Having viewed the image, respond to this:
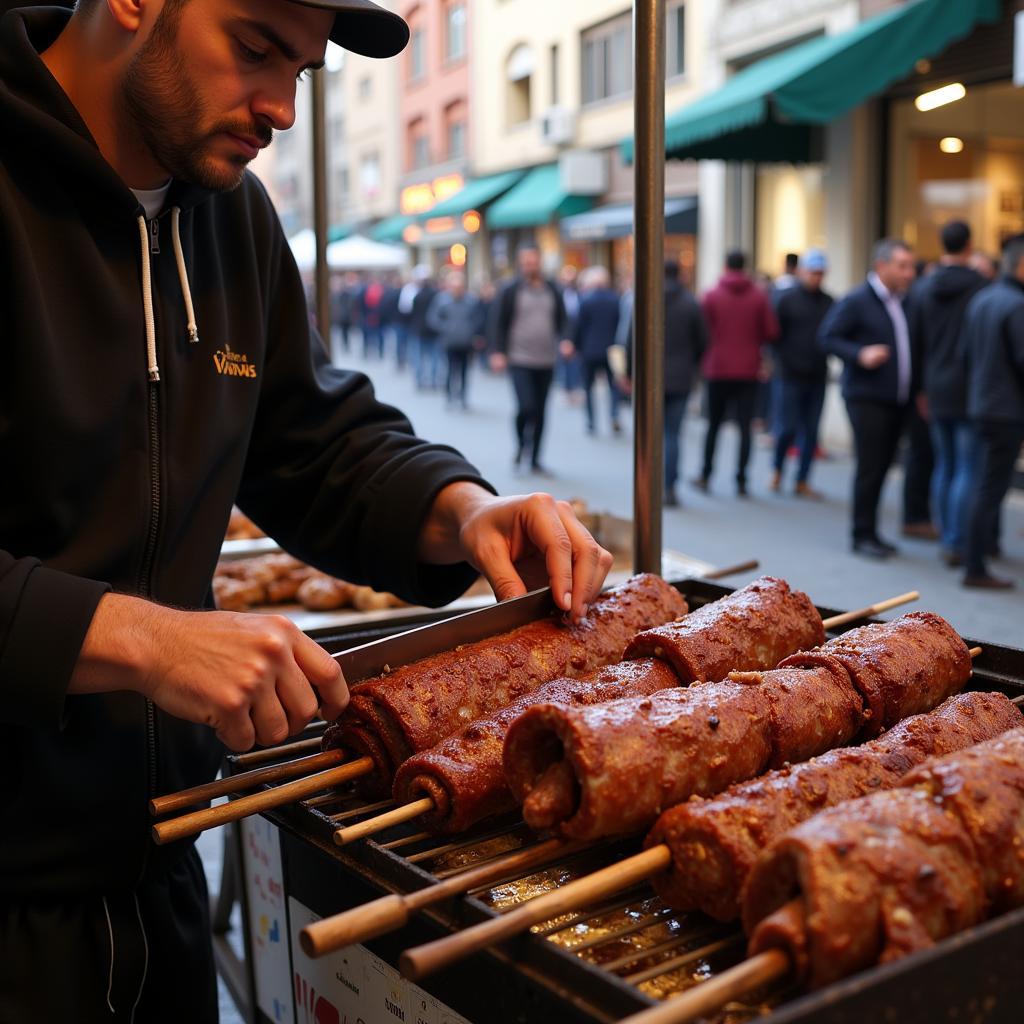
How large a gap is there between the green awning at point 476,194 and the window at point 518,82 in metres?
1.24

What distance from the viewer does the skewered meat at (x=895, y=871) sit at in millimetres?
1307

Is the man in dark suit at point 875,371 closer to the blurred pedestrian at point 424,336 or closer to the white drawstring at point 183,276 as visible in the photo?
the white drawstring at point 183,276

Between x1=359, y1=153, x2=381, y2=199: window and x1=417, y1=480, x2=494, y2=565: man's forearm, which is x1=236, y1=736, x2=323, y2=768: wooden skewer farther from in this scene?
x1=359, y1=153, x2=381, y2=199: window

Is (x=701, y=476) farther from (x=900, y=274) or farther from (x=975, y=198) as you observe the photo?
(x=975, y=198)

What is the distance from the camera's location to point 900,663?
6.62ft

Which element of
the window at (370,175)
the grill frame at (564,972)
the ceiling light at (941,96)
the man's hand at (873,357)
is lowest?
the grill frame at (564,972)

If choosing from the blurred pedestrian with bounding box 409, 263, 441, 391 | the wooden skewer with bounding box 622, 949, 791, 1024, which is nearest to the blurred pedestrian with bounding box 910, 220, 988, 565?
the wooden skewer with bounding box 622, 949, 791, 1024

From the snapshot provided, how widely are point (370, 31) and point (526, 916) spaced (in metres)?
1.49

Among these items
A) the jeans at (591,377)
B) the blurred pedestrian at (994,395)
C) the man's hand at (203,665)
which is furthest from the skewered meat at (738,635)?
the jeans at (591,377)

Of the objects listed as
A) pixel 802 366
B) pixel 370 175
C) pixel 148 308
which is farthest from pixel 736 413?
pixel 370 175

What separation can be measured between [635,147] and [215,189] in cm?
97

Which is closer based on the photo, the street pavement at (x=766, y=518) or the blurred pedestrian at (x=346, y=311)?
the street pavement at (x=766, y=518)

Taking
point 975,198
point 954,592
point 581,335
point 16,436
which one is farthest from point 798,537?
point 16,436

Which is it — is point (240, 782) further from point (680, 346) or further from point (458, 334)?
point (458, 334)
